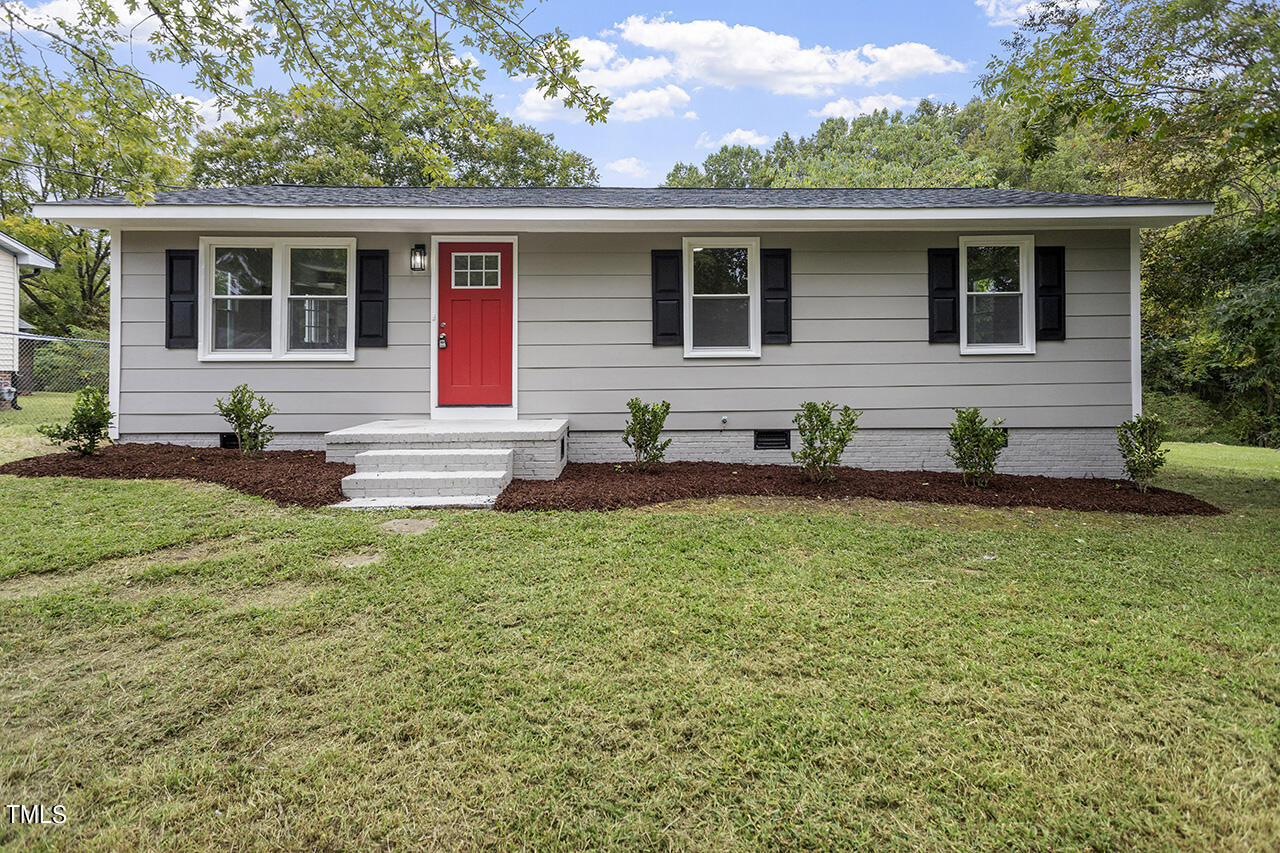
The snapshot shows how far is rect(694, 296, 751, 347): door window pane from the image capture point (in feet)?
21.0

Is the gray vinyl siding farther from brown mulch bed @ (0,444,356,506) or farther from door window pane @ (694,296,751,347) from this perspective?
brown mulch bed @ (0,444,356,506)

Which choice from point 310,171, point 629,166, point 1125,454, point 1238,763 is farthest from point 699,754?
point 629,166

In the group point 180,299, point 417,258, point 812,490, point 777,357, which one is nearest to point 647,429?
point 812,490

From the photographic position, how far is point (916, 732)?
5.91 feet

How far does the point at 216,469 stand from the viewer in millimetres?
5078

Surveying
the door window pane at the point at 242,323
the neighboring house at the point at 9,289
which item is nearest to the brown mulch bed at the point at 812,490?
the door window pane at the point at 242,323

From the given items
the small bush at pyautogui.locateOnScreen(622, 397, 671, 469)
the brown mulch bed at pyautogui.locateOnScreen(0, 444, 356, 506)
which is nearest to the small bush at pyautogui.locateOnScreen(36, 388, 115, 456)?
the brown mulch bed at pyautogui.locateOnScreen(0, 444, 356, 506)

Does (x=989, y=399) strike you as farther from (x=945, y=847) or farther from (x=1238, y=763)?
(x=945, y=847)

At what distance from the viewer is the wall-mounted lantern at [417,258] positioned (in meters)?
6.14

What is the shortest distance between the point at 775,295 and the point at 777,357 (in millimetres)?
670

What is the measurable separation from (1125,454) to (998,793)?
17.8ft

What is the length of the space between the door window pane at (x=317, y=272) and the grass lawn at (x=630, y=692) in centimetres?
337

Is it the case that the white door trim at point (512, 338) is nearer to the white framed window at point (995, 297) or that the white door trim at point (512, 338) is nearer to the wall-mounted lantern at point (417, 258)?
the wall-mounted lantern at point (417, 258)

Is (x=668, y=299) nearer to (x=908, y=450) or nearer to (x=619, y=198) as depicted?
(x=619, y=198)
